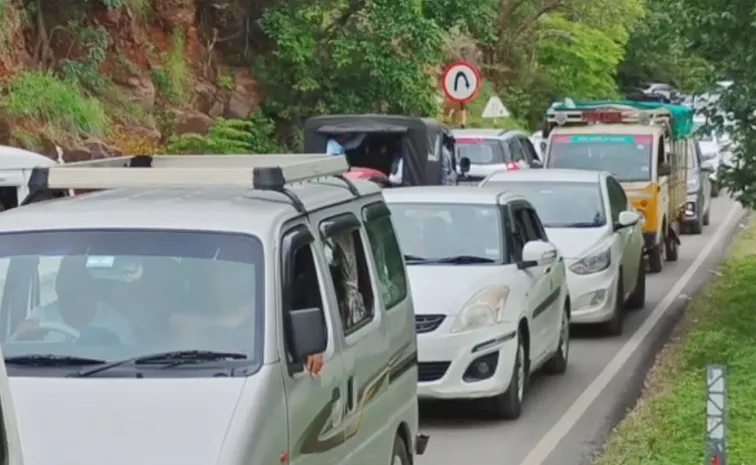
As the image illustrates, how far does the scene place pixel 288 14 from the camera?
30828 millimetres

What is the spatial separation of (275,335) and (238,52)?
2614 centimetres

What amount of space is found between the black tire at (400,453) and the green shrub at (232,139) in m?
18.9

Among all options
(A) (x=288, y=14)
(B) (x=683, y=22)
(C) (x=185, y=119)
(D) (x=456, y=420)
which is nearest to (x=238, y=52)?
(A) (x=288, y=14)

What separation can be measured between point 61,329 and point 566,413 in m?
6.30

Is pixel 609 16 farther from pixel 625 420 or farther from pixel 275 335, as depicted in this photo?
pixel 275 335

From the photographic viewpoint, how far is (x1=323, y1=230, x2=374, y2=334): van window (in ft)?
23.2

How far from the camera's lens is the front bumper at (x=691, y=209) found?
1080 inches

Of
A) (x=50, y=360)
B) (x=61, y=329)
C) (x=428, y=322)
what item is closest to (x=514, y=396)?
(x=428, y=322)

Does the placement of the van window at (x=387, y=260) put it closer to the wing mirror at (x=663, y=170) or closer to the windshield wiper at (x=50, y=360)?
the windshield wiper at (x=50, y=360)

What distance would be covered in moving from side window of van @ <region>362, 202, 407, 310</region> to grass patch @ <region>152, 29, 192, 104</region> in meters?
20.4

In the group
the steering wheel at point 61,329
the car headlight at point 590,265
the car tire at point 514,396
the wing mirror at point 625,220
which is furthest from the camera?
the wing mirror at point 625,220

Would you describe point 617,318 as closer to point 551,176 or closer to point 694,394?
point 551,176

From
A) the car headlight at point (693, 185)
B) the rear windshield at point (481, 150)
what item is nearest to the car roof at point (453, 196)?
the rear windshield at point (481, 150)

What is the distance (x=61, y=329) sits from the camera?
20.6 feet
